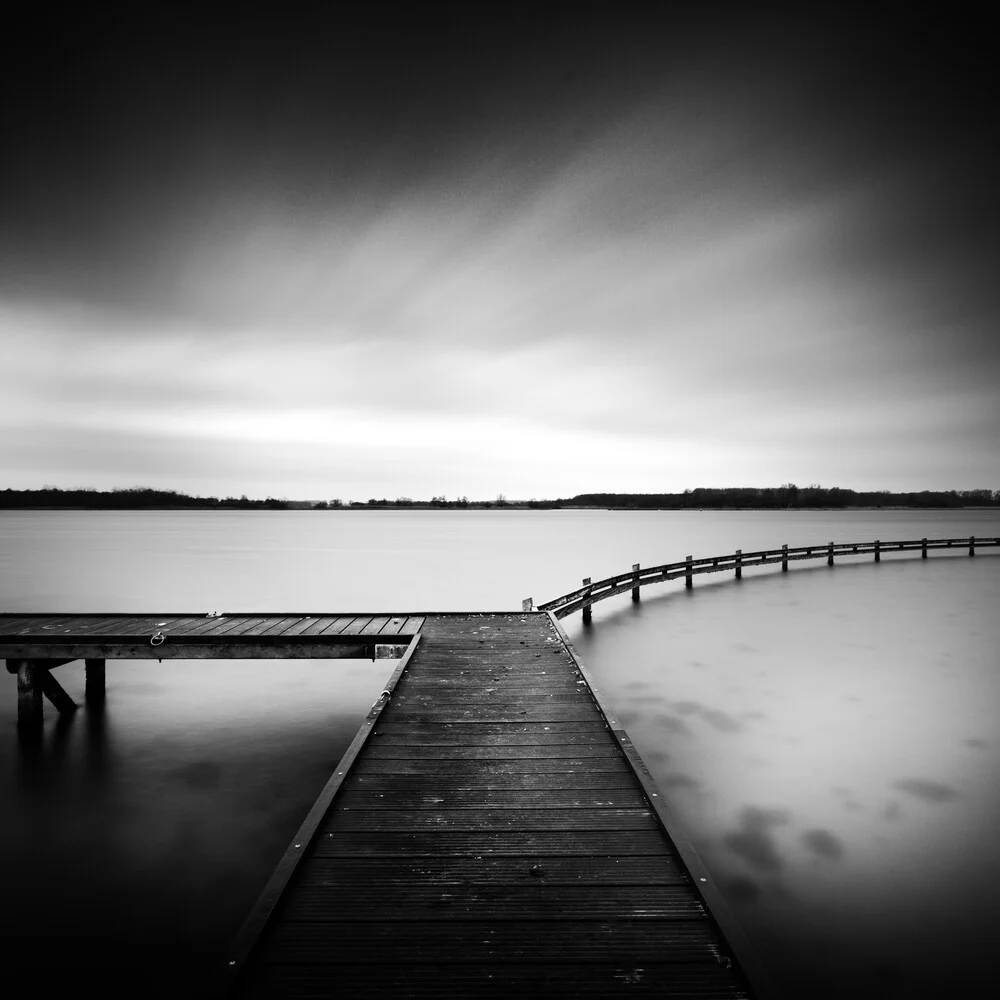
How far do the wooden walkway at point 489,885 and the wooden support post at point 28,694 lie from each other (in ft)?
23.2

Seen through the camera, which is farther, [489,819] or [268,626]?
[268,626]

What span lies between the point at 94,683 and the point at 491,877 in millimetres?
10383

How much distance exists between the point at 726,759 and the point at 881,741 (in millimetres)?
2583

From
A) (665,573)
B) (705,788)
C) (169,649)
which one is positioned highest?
(169,649)

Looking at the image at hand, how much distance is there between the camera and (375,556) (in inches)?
1721

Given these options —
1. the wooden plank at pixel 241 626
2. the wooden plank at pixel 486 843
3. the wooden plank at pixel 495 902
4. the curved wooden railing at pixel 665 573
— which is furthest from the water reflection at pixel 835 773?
the wooden plank at pixel 241 626

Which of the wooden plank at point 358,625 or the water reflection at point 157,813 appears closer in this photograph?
the water reflection at point 157,813

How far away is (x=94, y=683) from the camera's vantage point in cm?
1058

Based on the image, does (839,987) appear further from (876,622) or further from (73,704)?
(876,622)

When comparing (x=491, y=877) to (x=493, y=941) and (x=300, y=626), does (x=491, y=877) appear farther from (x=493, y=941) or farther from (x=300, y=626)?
(x=300, y=626)

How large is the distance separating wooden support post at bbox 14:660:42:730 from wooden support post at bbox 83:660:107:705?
1.41 metres

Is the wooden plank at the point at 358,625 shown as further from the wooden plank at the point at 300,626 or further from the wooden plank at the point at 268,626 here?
the wooden plank at the point at 268,626

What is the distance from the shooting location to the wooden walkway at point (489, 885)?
2740 millimetres

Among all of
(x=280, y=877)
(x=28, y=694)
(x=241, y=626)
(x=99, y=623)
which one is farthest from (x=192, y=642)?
(x=280, y=877)
